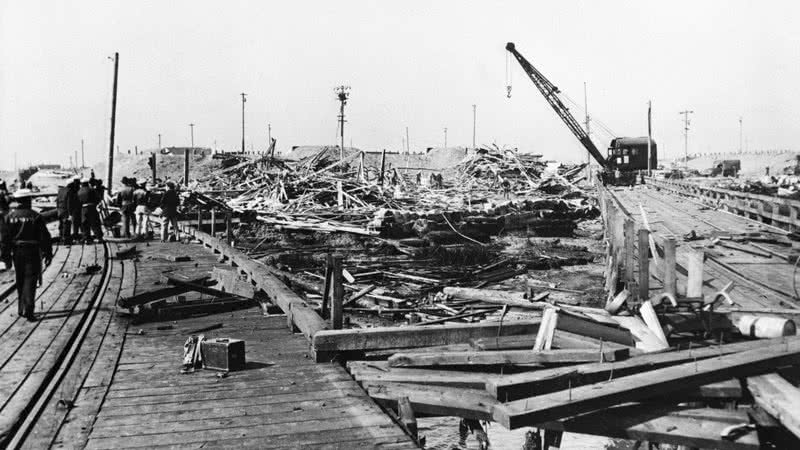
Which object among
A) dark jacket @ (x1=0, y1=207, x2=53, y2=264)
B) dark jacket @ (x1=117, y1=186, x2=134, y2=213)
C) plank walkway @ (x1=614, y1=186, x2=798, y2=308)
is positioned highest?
dark jacket @ (x1=117, y1=186, x2=134, y2=213)

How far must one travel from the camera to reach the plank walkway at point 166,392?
4805mm

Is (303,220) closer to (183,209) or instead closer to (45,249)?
(183,209)

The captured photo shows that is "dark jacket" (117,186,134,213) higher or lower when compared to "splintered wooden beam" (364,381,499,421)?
higher

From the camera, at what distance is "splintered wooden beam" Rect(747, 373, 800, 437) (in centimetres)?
454

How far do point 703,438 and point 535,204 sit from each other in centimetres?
2496

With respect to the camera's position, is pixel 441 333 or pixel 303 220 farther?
pixel 303 220

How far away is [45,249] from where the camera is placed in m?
9.17

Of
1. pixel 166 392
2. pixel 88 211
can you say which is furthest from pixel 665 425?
pixel 88 211

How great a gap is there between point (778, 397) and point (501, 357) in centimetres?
227

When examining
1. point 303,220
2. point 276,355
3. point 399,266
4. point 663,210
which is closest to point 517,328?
point 276,355

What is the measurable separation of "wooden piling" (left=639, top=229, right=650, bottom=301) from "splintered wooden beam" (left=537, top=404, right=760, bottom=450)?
2.96 m

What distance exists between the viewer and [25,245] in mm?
8875

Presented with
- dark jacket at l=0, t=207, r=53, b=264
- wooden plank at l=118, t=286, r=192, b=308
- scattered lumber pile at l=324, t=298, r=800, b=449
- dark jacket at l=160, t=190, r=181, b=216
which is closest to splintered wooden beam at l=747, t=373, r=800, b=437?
scattered lumber pile at l=324, t=298, r=800, b=449

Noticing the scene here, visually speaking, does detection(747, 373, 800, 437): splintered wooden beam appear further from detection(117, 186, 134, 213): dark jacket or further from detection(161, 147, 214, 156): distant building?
detection(161, 147, 214, 156): distant building
